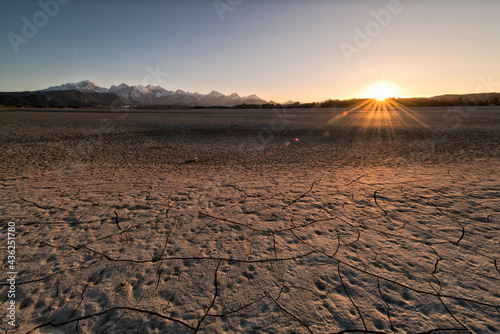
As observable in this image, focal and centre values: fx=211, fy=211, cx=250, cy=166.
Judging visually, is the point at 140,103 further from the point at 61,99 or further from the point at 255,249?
the point at 255,249

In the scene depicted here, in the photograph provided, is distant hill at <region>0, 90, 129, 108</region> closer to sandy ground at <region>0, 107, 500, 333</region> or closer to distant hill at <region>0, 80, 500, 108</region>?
distant hill at <region>0, 80, 500, 108</region>

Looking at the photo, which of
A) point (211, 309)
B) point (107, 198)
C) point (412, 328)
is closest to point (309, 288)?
point (412, 328)

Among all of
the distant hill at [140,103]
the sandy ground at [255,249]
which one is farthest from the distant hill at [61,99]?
the sandy ground at [255,249]

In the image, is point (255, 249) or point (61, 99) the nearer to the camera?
point (255, 249)

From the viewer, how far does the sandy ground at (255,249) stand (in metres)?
1.59

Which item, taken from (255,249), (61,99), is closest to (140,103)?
(61,99)

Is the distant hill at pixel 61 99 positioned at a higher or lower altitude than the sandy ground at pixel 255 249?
higher

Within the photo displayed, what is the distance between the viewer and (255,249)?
229cm

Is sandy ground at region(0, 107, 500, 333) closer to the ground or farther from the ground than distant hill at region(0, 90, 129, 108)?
closer to the ground

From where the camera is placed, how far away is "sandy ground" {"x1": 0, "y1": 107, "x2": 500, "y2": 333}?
→ 5.20ft

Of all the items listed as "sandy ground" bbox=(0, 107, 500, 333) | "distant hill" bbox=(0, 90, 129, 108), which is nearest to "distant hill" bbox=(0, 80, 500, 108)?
"distant hill" bbox=(0, 90, 129, 108)

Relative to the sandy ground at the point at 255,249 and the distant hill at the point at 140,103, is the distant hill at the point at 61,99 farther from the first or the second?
the sandy ground at the point at 255,249

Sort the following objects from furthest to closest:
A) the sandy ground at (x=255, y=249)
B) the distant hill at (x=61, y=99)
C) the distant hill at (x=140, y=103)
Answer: the distant hill at (x=61, y=99) → the distant hill at (x=140, y=103) → the sandy ground at (x=255, y=249)

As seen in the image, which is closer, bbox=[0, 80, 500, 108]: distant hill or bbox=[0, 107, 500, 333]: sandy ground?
bbox=[0, 107, 500, 333]: sandy ground
